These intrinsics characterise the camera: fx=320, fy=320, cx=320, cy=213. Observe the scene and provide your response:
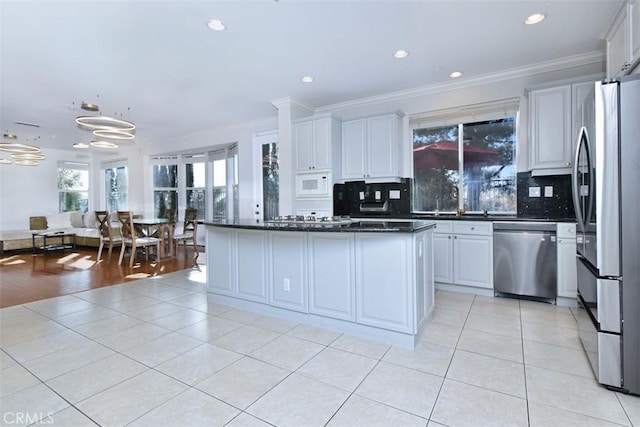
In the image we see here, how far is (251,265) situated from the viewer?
334 centimetres

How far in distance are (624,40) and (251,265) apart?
3.78 metres

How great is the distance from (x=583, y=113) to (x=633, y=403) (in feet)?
6.14

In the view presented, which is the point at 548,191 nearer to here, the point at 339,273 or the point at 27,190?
the point at 339,273

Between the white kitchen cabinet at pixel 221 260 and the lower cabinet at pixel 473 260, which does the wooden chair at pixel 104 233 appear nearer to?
the white kitchen cabinet at pixel 221 260

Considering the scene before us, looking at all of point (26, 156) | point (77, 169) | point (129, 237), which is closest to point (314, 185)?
point (129, 237)

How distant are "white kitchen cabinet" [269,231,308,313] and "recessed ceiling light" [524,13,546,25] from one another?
274 cm

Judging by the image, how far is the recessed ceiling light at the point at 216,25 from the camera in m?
2.78

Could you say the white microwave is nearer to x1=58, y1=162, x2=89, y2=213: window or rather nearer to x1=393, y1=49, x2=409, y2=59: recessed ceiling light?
x1=393, y1=49, x2=409, y2=59: recessed ceiling light

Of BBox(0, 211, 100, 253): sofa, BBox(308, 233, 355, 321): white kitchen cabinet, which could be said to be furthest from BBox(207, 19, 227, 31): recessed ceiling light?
BBox(0, 211, 100, 253): sofa

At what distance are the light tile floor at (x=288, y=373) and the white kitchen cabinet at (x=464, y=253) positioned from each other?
591 mm

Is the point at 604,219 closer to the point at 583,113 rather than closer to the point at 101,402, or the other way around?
the point at 583,113

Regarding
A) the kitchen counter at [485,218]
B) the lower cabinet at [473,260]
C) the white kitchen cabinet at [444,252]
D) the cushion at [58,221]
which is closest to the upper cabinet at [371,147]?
the kitchen counter at [485,218]

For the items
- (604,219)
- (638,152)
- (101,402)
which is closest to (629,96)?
(638,152)

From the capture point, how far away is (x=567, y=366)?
2170 millimetres
